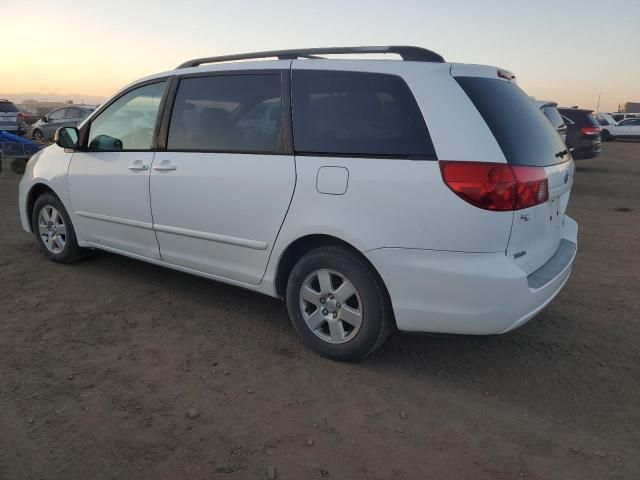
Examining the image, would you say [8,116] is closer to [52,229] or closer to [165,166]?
[52,229]

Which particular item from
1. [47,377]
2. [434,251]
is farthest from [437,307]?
[47,377]

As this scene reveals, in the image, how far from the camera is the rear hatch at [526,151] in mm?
2871

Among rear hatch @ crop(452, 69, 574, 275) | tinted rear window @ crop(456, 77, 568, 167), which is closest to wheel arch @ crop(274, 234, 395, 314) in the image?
rear hatch @ crop(452, 69, 574, 275)

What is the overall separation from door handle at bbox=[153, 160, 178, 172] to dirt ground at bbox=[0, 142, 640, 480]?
106 cm

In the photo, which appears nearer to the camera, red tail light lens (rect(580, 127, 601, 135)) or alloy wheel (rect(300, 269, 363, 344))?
alloy wheel (rect(300, 269, 363, 344))

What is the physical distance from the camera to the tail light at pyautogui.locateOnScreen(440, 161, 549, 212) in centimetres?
274

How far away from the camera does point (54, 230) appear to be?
5078mm

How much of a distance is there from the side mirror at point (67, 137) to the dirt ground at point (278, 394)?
1.19 m

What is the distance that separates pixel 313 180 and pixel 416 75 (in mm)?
825

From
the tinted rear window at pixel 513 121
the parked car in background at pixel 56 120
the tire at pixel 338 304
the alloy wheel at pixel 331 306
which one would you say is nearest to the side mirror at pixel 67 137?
the tire at pixel 338 304

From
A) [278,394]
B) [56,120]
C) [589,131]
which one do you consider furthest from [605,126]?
[278,394]

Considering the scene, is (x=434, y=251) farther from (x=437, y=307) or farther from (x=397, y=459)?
(x=397, y=459)

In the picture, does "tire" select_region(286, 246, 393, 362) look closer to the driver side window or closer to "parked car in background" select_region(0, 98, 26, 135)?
the driver side window

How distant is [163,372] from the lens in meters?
3.20
